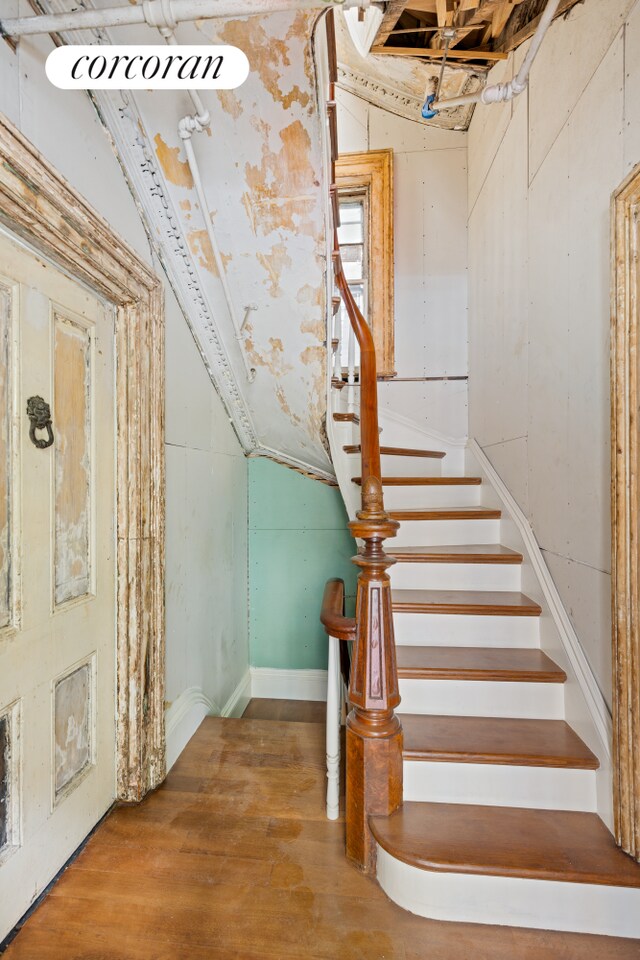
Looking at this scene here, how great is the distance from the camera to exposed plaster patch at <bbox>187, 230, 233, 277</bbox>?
5.66ft

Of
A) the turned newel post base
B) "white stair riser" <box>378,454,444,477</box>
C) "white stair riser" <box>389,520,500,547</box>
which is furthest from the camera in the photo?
"white stair riser" <box>378,454,444,477</box>

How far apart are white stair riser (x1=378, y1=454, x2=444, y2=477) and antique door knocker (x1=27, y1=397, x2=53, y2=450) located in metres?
2.02

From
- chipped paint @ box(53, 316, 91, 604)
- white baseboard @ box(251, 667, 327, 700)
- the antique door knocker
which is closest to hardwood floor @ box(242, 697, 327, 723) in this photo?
white baseboard @ box(251, 667, 327, 700)

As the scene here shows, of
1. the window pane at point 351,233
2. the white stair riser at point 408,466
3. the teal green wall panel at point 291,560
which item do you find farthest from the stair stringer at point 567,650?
the window pane at point 351,233

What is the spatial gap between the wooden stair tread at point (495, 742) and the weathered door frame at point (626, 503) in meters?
0.16

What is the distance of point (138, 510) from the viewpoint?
5.14ft

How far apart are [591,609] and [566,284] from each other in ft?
3.77

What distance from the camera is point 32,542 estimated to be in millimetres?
1178

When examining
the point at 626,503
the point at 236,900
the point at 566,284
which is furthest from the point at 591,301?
the point at 236,900

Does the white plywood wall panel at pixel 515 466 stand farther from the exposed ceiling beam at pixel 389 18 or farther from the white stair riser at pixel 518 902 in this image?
the exposed ceiling beam at pixel 389 18

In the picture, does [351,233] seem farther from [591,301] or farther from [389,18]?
[591,301]

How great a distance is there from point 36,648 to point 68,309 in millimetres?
950

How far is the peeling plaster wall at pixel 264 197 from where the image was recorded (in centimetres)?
128

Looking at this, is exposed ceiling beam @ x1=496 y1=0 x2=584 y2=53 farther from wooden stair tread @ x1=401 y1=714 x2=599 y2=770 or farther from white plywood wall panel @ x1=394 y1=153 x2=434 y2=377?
wooden stair tread @ x1=401 y1=714 x2=599 y2=770
